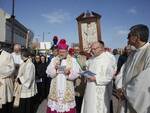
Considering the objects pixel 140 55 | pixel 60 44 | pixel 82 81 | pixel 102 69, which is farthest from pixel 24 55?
pixel 140 55

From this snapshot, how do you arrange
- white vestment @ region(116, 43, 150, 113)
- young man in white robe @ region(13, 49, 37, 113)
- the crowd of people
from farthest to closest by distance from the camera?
young man in white robe @ region(13, 49, 37, 113), the crowd of people, white vestment @ region(116, 43, 150, 113)

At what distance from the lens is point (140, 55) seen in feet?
16.2

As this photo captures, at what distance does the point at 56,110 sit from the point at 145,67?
2.64 meters

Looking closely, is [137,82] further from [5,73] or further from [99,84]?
[5,73]

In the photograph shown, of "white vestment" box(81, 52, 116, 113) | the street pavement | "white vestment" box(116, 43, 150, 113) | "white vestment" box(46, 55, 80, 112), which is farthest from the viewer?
the street pavement

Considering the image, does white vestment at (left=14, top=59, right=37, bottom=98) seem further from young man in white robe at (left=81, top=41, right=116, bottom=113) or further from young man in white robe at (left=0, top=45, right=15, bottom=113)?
young man in white robe at (left=81, top=41, right=116, bottom=113)

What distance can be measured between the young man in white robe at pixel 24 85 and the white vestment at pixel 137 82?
4.04 meters

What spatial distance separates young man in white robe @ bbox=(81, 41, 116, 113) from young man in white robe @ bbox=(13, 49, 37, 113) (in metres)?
2.56

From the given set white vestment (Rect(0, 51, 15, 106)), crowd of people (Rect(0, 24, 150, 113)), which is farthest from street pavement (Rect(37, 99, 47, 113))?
white vestment (Rect(0, 51, 15, 106))

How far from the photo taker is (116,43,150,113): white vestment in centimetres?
462

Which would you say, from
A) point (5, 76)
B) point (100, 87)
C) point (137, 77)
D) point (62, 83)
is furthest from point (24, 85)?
point (137, 77)

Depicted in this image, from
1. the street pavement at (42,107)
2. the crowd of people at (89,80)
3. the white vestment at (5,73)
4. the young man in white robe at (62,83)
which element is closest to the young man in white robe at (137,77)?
the crowd of people at (89,80)

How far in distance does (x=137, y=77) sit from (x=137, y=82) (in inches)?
3.0

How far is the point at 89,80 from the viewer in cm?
662
